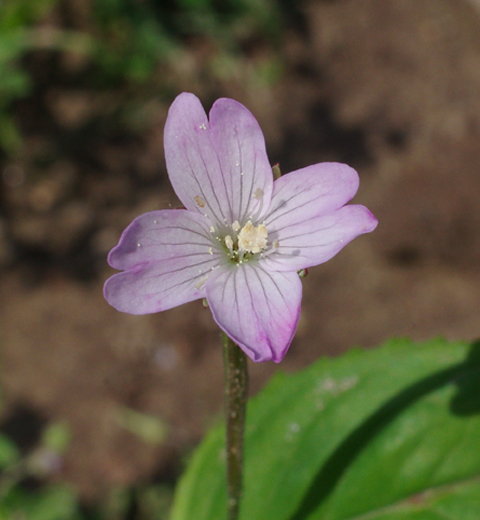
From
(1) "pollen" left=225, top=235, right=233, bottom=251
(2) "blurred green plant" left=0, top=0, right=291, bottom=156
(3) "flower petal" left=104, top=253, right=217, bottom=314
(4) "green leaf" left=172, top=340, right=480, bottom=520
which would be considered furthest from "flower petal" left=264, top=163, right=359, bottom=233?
(2) "blurred green plant" left=0, top=0, right=291, bottom=156

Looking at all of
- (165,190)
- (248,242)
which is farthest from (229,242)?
(165,190)

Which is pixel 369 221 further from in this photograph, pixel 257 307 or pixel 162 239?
pixel 162 239

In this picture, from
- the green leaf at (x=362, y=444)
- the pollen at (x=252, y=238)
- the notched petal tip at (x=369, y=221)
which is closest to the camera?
the notched petal tip at (x=369, y=221)

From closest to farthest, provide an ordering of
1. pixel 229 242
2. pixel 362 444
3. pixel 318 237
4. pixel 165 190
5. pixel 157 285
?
pixel 157 285, pixel 318 237, pixel 229 242, pixel 362 444, pixel 165 190

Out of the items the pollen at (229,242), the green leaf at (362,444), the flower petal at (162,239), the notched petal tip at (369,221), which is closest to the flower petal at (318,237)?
the notched petal tip at (369,221)

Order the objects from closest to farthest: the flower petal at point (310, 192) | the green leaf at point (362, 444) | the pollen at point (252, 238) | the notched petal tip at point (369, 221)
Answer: the notched petal tip at point (369, 221)
the flower petal at point (310, 192)
the pollen at point (252, 238)
the green leaf at point (362, 444)

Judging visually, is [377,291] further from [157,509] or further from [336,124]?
[157,509]

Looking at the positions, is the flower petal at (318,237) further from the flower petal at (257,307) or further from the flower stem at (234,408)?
the flower stem at (234,408)
